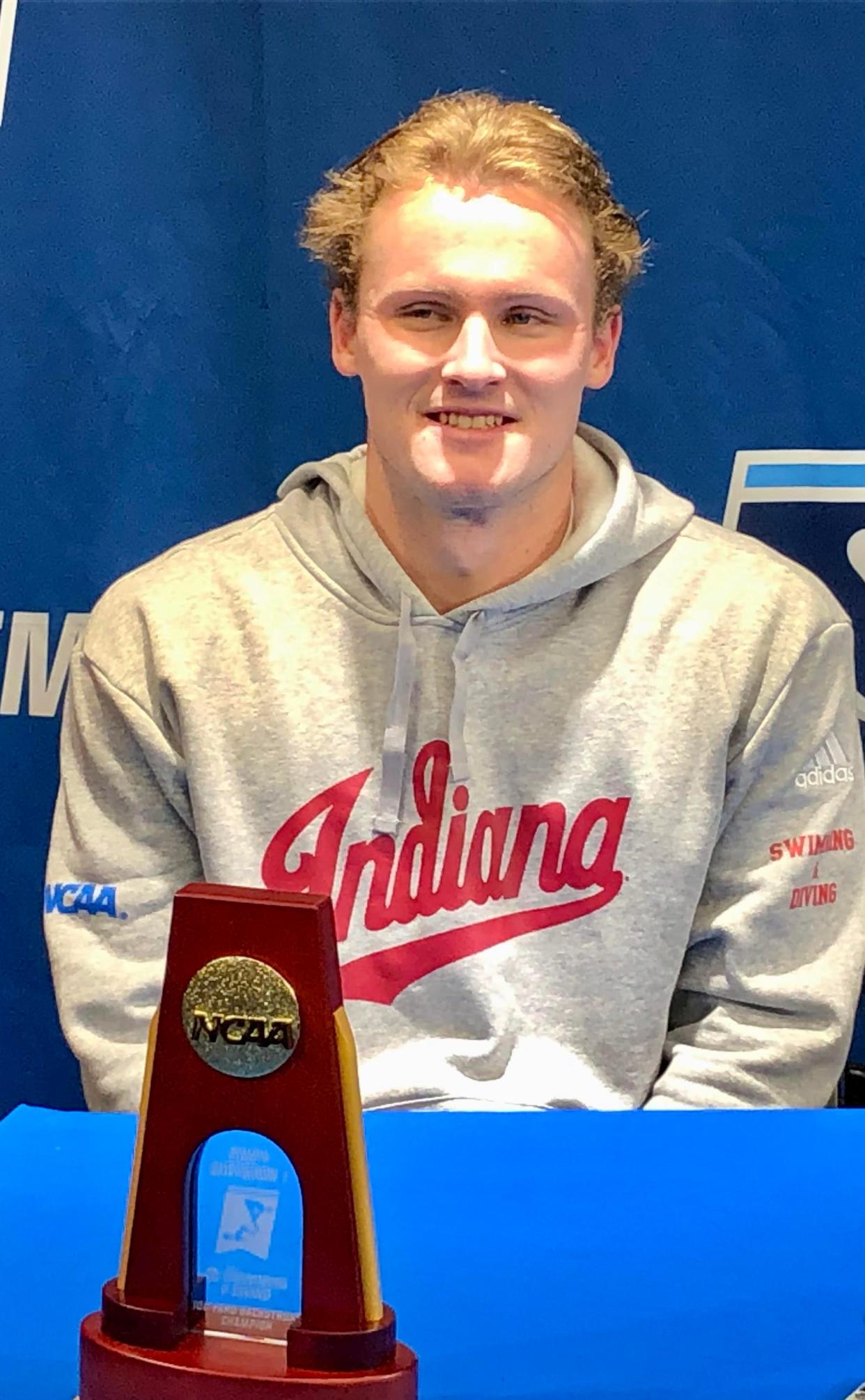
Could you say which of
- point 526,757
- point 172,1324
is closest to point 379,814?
point 526,757

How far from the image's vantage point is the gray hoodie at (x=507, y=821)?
1551mm

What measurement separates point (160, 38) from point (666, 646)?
2.89ft

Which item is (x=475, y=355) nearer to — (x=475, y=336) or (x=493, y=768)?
(x=475, y=336)

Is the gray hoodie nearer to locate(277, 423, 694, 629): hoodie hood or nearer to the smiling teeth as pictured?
locate(277, 423, 694, 629): hoodie hood

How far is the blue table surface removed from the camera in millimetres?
833

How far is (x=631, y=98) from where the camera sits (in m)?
1.83

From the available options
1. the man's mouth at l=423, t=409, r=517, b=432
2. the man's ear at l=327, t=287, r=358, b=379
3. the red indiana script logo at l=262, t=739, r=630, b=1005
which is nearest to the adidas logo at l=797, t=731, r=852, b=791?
the red indiana script logo at l=262, t=739, r=630, b=1005

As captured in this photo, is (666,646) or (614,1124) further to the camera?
(666,646)

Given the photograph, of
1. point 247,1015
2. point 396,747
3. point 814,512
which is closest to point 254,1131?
point 247,1015

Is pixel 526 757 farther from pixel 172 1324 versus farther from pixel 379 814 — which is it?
pixel 172 1324

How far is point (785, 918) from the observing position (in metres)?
1.56

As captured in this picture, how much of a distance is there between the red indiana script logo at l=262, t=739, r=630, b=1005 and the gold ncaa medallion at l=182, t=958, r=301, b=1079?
2.73ft

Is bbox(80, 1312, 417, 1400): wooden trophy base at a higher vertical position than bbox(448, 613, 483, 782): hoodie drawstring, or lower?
lower

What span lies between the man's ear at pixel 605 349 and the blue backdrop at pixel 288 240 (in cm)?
24
